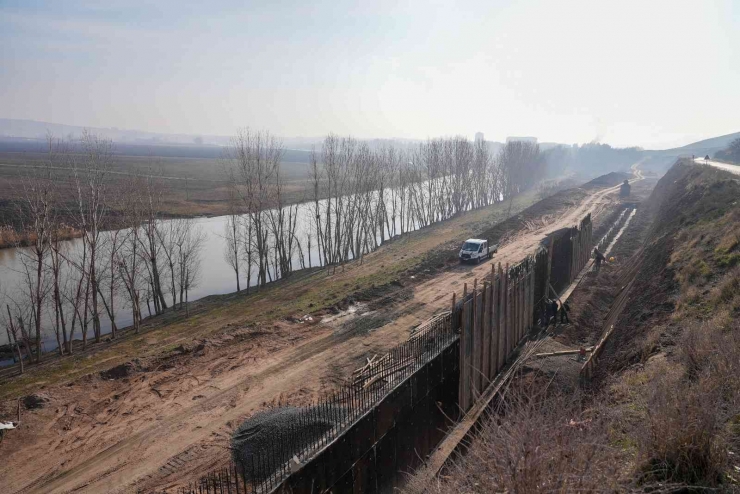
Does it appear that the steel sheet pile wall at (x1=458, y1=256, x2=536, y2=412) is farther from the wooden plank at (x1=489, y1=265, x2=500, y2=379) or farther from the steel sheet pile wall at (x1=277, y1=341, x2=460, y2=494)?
the steel sheet pile wall at (x1=277, y1=341, x2=460, y2=494)

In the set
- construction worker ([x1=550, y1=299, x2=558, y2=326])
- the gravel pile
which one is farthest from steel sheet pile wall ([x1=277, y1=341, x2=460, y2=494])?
construction worker ([x1=550, y1=299, x2=558, y2=326])

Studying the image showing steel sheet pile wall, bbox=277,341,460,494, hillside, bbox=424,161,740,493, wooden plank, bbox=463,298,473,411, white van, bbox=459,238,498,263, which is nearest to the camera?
hillside, bbox=424,161,740,493

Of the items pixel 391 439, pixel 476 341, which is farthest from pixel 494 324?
pixel 391 439

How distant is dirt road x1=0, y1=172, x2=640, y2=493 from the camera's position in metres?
12.0

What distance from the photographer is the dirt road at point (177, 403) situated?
12.0m

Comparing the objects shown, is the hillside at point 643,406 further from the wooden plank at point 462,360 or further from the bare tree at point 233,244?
the bare tree at point 233,244

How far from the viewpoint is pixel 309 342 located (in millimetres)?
19938

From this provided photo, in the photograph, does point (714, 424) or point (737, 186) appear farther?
point (737, 186)

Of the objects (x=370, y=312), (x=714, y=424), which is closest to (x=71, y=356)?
(x=370, y=312)

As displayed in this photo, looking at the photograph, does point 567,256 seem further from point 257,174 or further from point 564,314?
point 257,174

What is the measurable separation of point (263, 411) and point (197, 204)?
6794 cm

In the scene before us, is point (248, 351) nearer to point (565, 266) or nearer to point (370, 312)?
point (370, 312)

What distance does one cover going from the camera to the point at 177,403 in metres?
15.1

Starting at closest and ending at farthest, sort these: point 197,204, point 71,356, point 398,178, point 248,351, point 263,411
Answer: point 263,411 < point 248,351 < point 71,356 < point 398,178 < point 197,204
